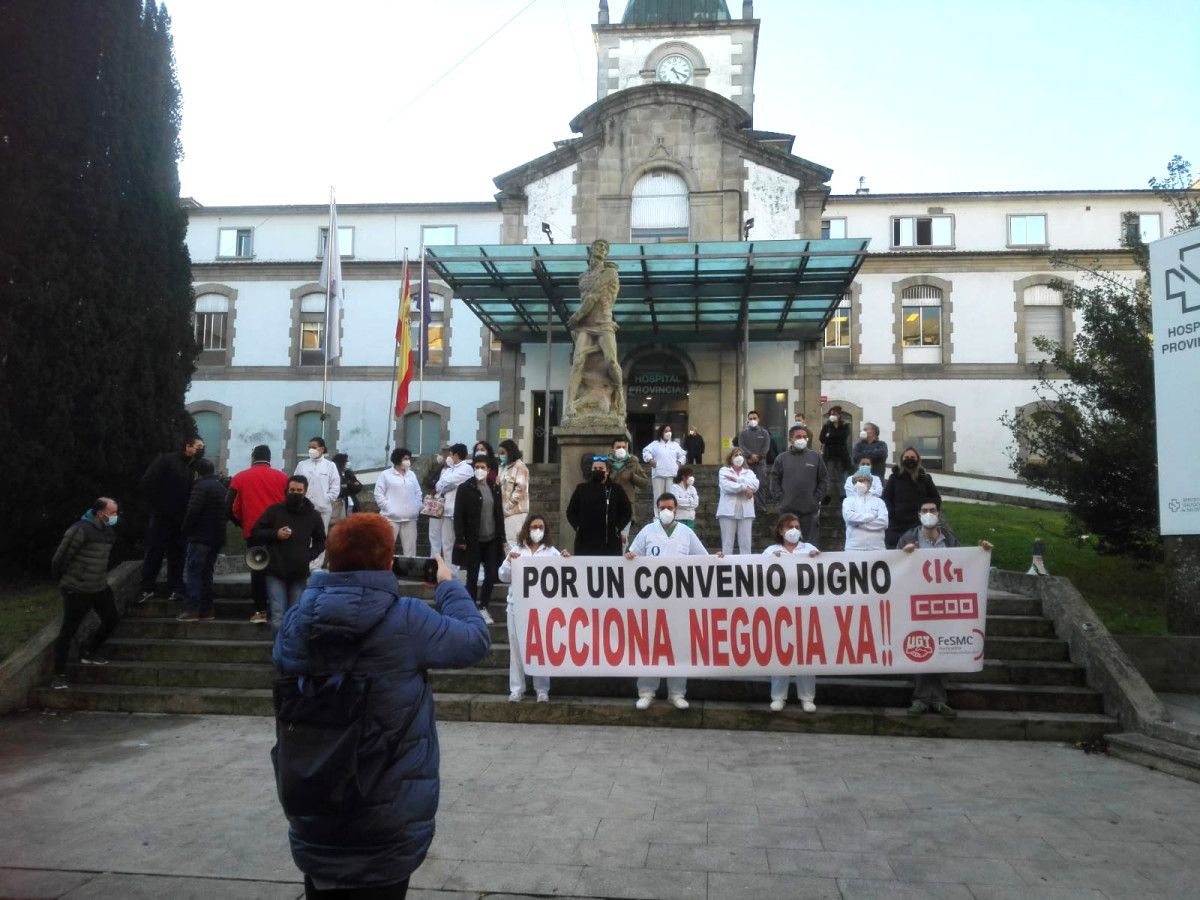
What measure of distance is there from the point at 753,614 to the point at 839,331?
99.2 ft

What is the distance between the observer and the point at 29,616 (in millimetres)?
10883

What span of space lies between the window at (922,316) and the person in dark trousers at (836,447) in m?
22.2

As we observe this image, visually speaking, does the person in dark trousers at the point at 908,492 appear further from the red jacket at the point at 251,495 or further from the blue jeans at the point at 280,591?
the red jacket at the point at 251,495

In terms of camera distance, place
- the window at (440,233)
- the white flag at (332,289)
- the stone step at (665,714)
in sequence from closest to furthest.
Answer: the stone step at (665,714), the white flag at (332,289), the window at (440,233)

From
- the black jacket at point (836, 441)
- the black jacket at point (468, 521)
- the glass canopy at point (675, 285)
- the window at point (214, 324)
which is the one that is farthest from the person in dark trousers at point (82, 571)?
the window at point (214, 324)

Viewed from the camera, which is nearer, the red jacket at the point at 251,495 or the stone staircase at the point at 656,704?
the stone staircase at the point at 656,704

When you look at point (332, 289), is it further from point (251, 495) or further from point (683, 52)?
point (683, 52)

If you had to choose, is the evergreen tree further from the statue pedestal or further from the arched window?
the arched window

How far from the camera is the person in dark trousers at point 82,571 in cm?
890

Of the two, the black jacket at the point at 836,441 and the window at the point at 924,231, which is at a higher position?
the window at the point at 924,231

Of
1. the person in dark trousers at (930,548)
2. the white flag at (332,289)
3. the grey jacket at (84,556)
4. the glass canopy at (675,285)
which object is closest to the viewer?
the person in dark trousers at (930,548)

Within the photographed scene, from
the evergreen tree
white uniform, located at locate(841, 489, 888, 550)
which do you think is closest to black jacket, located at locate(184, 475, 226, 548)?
the evergreen tree

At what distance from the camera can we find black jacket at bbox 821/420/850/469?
15.8m

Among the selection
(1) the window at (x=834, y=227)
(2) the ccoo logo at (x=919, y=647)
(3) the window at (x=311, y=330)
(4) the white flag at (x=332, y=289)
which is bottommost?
(2) the ccoo logo at (x=919, y=647)
